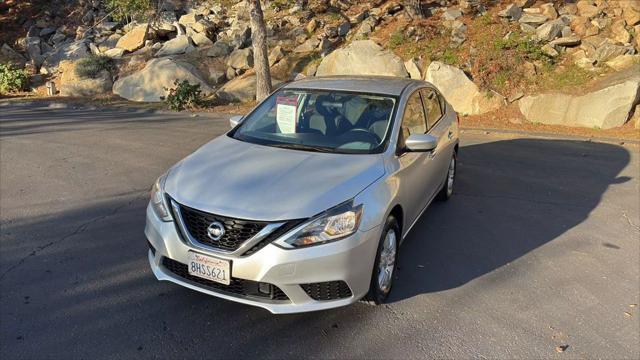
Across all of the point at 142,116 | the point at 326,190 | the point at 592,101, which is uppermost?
the point at 326,190

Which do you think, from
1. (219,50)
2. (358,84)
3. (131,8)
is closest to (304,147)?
(358,84)

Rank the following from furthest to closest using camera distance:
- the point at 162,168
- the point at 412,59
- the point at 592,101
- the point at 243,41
A: the point at 243,41 → the point at 412,59 → the point at 592,101 → the point at 162,168

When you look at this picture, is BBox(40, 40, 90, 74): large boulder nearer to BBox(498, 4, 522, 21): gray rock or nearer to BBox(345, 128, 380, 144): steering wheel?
BBox(498, 4, 522, 21): gray rock

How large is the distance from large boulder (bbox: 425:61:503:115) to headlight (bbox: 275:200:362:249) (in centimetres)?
997

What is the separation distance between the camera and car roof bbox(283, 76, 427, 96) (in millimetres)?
4707

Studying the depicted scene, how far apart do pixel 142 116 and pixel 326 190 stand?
10.5m

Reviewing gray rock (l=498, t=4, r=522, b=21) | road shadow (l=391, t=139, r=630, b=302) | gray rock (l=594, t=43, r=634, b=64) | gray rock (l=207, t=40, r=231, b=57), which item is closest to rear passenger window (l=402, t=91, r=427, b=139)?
road shadow (l=391, t=139, r=630, b=302)

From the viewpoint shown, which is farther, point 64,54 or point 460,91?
point 64,54

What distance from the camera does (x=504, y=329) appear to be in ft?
11.5

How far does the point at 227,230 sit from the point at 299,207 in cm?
47

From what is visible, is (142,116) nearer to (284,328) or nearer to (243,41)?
(243,41)

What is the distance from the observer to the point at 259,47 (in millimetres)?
13180

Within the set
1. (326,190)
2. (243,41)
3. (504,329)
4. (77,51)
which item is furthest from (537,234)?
(77,51)

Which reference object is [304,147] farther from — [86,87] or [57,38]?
[57,38]
